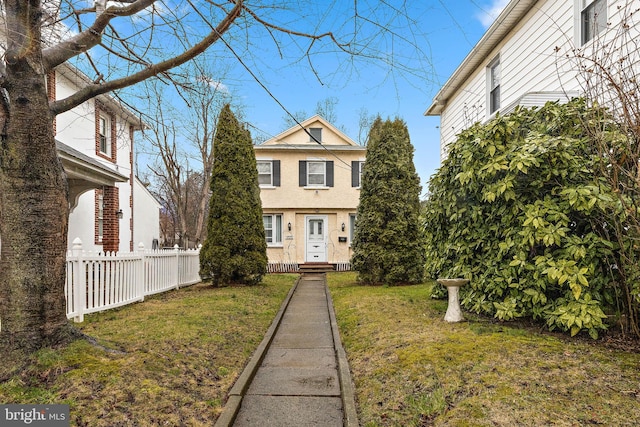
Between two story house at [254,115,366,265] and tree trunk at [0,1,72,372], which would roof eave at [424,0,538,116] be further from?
two story house at [254,115,366,265]

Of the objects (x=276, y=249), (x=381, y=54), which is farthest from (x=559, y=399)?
(x=276, y=249)

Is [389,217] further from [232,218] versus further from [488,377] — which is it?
[488,377]

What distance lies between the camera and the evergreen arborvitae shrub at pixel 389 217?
11.1 meters

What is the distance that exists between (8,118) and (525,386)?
5304 millimetres

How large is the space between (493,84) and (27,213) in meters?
10.4

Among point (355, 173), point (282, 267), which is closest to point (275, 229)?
point (282, 267)

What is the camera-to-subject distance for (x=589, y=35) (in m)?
6.66

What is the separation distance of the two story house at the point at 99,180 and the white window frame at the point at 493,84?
9.15 metres

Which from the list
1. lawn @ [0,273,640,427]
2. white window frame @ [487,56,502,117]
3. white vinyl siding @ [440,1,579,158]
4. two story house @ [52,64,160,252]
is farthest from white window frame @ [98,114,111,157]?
white window frame @ [487,56,502,117]

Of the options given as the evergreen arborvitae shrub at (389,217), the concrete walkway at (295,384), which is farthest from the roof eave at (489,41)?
the concrete walkway at (295,384)

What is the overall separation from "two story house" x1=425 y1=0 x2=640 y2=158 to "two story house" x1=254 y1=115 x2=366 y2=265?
6.57 meters

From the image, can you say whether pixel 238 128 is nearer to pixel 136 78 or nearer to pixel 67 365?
pixel 136 78

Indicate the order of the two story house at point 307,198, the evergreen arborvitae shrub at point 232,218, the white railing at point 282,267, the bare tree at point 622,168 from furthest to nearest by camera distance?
the two story house at point 307,198 → the white railing at point 282,267 → the evergreen arborvitae shrub at point 232,218 → the bare tree at point 622,168

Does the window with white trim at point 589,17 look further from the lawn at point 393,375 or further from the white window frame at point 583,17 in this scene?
the lawn at point 393,375
